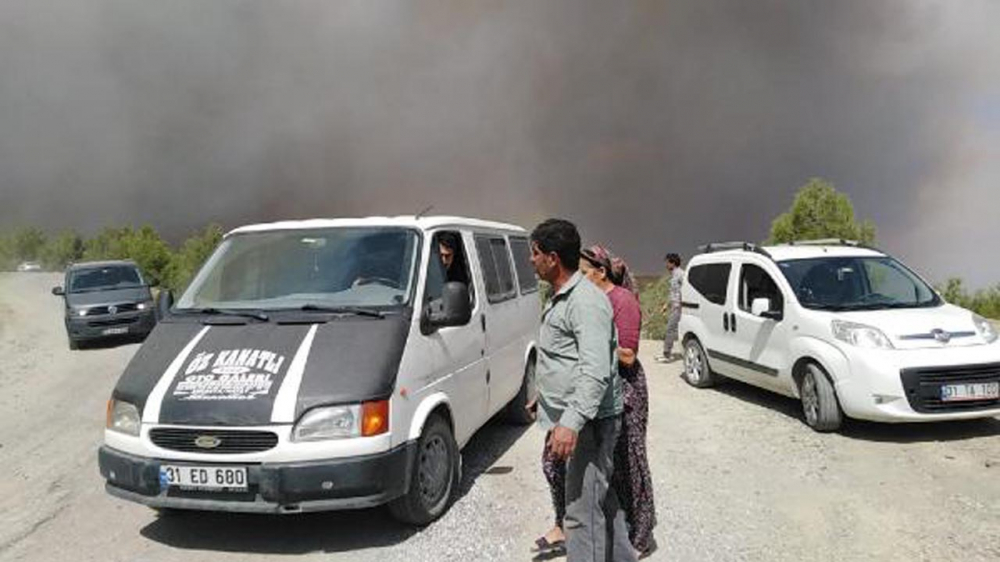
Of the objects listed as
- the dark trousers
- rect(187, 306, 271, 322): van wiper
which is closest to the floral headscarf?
the dark trousers

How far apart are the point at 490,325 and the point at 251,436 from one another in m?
2.41

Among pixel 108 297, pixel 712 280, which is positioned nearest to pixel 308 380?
pixel 712 280

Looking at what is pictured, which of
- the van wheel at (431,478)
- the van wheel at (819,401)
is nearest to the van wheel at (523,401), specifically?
the van wheel at (431,478)

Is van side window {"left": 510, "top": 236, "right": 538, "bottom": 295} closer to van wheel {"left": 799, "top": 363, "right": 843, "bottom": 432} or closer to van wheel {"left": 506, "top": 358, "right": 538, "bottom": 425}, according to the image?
van wheel {"left": 506, "top": 358, "right": 538, "bottom": 425}

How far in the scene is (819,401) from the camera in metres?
7.15

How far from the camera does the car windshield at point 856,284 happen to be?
7652 millimetres

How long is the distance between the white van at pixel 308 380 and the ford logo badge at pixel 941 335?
4.09m

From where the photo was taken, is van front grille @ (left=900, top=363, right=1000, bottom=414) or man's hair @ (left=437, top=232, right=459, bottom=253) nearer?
man's hair @ (left=437, top=232, right=459, bottom=253)

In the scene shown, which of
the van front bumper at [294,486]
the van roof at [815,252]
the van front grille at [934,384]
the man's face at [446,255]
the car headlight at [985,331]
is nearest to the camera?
the van front bumper at [294,486]

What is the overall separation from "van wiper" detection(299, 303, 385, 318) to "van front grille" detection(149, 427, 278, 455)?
94cm

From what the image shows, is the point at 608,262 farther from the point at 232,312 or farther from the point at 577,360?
the point at 232,312

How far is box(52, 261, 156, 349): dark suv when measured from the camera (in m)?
15.5

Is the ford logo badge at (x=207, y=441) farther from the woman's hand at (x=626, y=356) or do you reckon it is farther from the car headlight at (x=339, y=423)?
the woman's hand at (x=626, y=356)

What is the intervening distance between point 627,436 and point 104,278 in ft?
51.5
